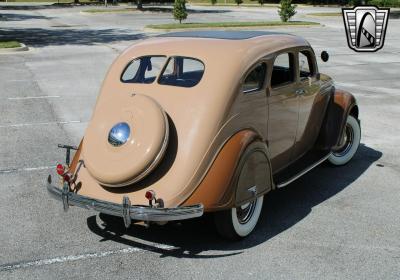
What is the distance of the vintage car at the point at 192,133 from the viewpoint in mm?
4652

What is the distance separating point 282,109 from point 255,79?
59cm

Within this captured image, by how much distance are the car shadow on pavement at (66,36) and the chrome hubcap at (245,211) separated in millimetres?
19465

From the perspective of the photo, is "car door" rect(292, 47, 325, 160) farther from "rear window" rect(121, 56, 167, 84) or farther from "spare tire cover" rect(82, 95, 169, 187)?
"spare tire cover" rect(82, 95, 169, 187)

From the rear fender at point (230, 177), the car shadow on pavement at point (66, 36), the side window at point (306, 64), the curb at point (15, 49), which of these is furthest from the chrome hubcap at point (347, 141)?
the car shadow on pavement at point (66, 36)

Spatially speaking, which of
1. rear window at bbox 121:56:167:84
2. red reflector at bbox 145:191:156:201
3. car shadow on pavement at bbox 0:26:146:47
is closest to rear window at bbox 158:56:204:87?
rear window at bbox 121:56:167:84

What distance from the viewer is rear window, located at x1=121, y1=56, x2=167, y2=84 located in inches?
219

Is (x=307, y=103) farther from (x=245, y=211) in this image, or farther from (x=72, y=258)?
(x=72, y=258)

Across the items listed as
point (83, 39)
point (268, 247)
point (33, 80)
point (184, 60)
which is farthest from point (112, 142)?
point (83, 39)

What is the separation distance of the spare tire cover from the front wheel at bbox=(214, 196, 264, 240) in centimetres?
83

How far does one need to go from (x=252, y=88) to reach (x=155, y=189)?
146 centimetres

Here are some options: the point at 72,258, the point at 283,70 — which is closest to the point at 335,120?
the point at 283,70

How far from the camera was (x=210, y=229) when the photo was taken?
5.36 meters

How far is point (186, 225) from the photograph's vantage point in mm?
5438

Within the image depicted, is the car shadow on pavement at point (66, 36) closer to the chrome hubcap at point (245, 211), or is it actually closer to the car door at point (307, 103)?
the car door at point (307, 103)
